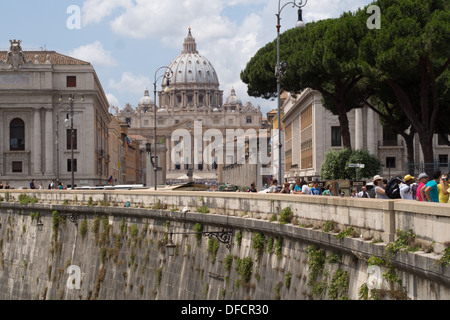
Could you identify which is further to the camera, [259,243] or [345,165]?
[345,165]

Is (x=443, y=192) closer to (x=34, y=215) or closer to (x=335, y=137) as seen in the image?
(x=34, y=215)

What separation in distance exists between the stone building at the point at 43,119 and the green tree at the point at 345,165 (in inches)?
1139

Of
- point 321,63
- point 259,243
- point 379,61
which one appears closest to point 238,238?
point 259,243

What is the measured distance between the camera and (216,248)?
19.7 metres

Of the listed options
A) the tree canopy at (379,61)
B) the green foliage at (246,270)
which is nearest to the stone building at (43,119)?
the tree canopy at (379,61)

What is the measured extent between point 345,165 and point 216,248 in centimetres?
2944

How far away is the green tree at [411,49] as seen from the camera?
32.0 metres

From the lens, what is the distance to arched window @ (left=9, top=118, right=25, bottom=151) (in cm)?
7481

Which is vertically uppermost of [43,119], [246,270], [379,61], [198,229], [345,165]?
[43,119]

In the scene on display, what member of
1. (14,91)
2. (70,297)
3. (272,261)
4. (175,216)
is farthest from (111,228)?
(14,91)

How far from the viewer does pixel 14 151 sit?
244 ft

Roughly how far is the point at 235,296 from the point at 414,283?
8.03m

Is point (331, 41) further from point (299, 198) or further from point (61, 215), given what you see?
point (299, 198)

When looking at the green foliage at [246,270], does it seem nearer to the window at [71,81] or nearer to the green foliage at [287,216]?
the green foliage at [287,216]
